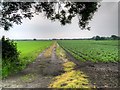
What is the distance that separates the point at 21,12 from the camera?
24703mm

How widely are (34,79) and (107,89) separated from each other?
491cm

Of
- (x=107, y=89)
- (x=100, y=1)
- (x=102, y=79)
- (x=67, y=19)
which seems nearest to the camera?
(x=107, y=89)

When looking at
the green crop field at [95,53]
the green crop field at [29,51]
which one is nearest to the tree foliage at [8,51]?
the green crop field at [29,51]

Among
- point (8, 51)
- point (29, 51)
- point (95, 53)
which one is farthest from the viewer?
point (29, 51)

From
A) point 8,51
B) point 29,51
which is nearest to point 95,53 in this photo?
point 29,51

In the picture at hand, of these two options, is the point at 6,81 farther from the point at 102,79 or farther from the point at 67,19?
the point at 67,19

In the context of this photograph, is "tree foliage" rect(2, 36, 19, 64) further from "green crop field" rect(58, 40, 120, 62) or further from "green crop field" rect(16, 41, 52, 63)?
"green crop field" rect(58, 40, 120, 62)

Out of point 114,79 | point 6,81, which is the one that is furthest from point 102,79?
point 6,81

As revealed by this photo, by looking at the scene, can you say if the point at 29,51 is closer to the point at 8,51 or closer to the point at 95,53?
the point at 95,53

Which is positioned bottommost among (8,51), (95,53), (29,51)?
(29,51)

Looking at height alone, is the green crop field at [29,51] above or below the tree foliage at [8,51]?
below

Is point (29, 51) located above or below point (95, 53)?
below

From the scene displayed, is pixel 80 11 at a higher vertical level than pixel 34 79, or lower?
higher

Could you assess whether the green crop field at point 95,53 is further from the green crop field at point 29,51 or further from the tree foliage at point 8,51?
the tree foliage at point 8,51
